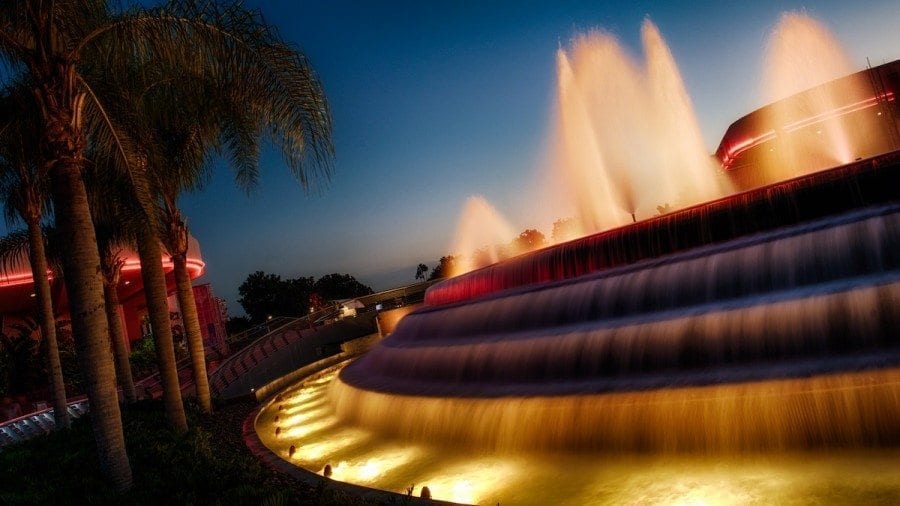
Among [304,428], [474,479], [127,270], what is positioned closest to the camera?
[474,479]

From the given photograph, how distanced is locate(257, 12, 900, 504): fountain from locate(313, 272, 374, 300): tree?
76062 millimetres

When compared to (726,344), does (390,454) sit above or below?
below

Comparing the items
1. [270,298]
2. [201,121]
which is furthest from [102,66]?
[270,298]

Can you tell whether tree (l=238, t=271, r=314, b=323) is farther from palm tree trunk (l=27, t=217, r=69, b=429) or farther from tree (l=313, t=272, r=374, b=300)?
palm tree trunk (l=27, t=217, r=69, b=429)

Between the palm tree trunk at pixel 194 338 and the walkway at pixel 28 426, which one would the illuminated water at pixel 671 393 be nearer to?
the palm tree trunk at pixel 194 338

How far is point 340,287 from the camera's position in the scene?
296 feet

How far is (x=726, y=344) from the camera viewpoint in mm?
7797

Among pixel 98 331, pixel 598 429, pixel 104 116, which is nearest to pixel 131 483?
pixel 98 331

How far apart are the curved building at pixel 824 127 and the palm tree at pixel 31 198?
30.1 m

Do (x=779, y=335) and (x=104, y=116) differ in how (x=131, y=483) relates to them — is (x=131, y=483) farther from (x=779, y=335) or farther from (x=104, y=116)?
(x=779, y=335)

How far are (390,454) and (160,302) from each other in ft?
20.8

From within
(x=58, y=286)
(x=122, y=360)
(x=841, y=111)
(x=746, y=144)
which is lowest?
(x=122, y=360)

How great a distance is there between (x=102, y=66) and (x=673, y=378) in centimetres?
1015

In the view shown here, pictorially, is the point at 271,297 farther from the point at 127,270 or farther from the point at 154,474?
the point at 154,474
